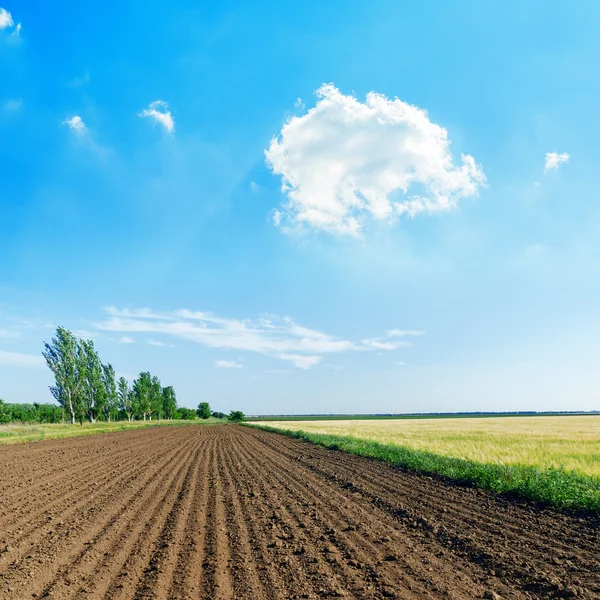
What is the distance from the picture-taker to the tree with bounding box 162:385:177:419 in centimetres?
13188

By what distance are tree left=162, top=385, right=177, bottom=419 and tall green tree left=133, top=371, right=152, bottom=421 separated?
58.5 ft

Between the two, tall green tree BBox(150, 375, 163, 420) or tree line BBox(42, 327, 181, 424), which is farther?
tall green tree BBox(150, 375, 163, 420)

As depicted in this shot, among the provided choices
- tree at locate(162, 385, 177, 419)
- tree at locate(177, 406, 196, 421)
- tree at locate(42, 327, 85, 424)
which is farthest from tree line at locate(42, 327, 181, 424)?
tree at locate(177, 406, 196, 421)

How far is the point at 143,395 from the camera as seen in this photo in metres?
109

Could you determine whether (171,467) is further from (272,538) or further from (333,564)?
(333,564)

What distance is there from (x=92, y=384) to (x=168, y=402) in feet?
201

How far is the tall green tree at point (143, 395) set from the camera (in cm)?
10668

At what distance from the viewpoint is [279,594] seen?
225 inches

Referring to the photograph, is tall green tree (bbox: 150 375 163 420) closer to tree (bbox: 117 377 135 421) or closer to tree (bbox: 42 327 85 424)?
tree (bbox: 117 377 135 421)

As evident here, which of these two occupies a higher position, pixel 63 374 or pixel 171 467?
pixel 63 374

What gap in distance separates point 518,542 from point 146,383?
114 meters

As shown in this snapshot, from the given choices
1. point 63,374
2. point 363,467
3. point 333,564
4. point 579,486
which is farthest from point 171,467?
point 63,374

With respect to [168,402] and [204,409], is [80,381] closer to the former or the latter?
[168,402]

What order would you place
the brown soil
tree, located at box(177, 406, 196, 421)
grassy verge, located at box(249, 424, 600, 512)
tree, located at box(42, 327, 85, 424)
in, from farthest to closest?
tree, located at box(177, 406, 196, 421)
tree, located at box(42, 327, 85, 424)
grassy verge, located at box(249, 424, 600, 512)
the brown soil
